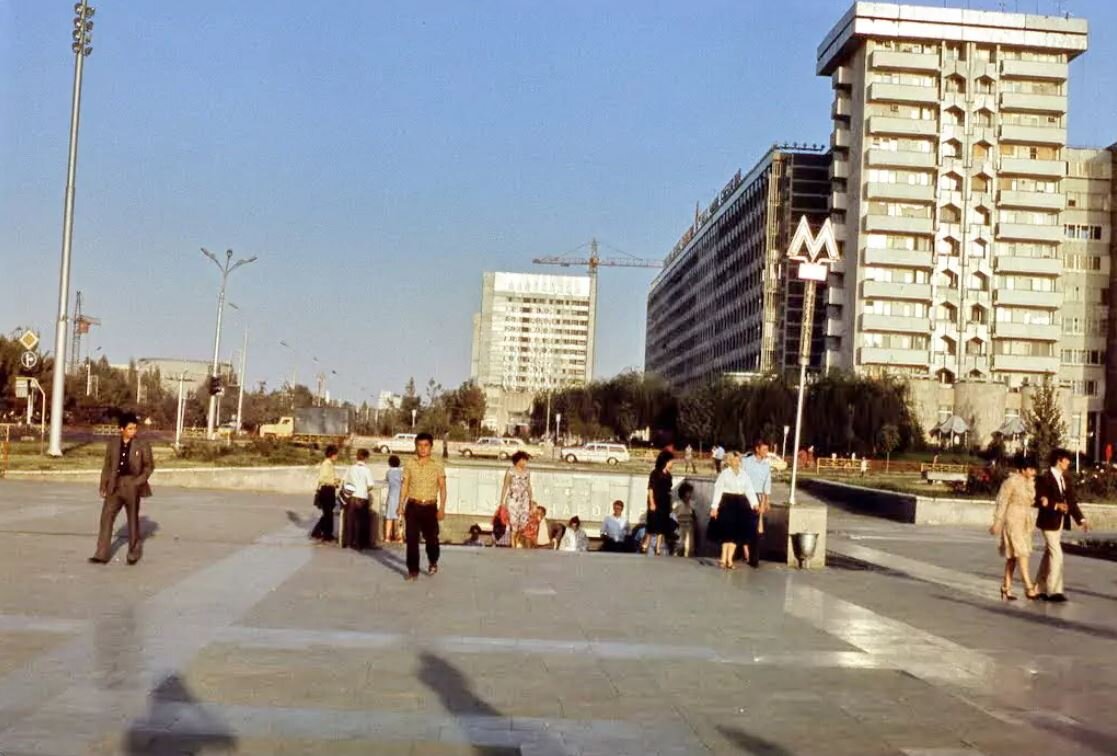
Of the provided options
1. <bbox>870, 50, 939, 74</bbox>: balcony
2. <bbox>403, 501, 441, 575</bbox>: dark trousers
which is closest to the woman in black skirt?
<bbox>403, 501, 441, 575</bbox>: dark trousers

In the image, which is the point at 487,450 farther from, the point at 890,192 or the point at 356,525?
the point at 356,525

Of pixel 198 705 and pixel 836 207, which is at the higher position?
pixel 836 207

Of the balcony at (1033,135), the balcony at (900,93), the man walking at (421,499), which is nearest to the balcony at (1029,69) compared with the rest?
the balcony at (1033,135)

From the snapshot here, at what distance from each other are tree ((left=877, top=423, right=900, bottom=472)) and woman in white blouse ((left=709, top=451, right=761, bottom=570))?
5554cm

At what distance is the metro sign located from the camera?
58.0 feet

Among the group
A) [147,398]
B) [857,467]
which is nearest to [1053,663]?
[857,467]

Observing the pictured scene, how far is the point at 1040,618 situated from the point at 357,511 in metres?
9.32

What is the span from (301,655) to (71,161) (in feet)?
103

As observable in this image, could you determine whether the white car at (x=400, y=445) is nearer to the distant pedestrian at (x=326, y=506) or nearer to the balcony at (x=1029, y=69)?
the distant pedestrian at (x=326, y=506)

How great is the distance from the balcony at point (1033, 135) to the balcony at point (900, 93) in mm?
5849

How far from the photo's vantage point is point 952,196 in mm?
87062

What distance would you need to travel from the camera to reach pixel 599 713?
754 centimetres

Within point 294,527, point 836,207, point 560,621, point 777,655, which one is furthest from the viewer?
point 836,207

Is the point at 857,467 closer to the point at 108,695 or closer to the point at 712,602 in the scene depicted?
the point at 712,602
